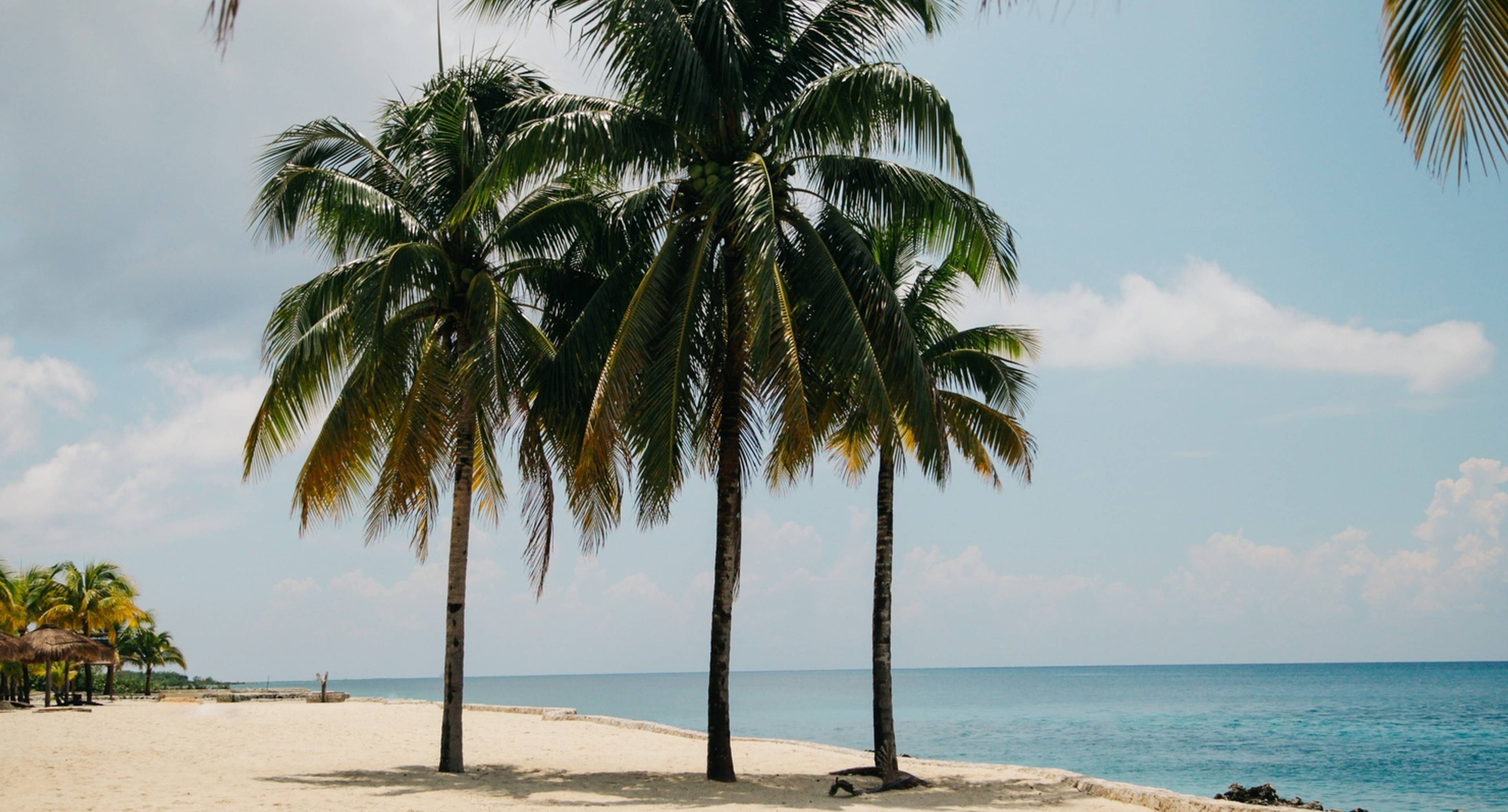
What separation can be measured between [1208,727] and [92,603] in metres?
45.9

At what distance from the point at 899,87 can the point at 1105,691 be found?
312ft

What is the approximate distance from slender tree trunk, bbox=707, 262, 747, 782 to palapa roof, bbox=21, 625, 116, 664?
22.6 metres

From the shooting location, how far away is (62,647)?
1119 inches

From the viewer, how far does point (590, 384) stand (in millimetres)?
13484

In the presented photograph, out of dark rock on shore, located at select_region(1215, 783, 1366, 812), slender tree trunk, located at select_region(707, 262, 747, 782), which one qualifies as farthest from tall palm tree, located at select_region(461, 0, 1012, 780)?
dark rock on shore, located at select_region(1215, 783, 1366, 812)

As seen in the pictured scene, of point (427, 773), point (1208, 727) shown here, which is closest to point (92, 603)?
point (427, 773)

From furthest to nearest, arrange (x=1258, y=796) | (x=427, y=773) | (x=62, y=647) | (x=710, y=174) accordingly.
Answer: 1. (x=62, y=647)
2. (x=1258, y=796)
3. (x=427, y=773)
4. (x=710, y=174)

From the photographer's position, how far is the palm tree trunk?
13539 millimetres

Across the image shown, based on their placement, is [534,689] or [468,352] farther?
[534,689]

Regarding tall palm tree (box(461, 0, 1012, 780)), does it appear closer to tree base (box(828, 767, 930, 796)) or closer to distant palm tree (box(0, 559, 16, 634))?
tree base (box(828, 767, 930, 796))

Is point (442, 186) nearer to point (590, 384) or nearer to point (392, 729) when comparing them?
point (590, 384)

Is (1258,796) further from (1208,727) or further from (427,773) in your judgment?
(1208,727)

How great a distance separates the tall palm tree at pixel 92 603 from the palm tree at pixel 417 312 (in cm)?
2558

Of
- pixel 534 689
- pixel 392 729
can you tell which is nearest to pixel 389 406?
pixel 392 729
